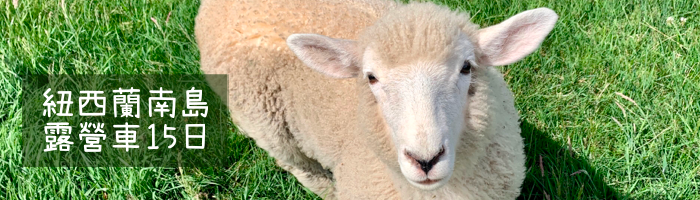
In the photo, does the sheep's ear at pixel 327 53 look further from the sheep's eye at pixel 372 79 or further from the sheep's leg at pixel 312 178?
the sheep's leg at pixel 312 178

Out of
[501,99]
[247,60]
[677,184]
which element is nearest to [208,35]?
[247,60]

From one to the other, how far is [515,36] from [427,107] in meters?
0.58

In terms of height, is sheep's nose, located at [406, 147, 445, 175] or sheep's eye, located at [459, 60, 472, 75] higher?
sheep's eye, located at [459, 60, 472, 75]

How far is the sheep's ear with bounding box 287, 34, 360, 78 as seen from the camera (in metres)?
2.54

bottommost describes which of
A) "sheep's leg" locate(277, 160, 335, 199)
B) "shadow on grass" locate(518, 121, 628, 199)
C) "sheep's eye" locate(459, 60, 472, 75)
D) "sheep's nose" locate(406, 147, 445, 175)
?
"sheep's leg" locate(277, 160, 335, 199)

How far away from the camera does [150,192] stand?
3877 mm

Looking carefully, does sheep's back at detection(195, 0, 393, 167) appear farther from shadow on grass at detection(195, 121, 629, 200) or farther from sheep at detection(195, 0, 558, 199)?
shadow on grass at detection(195, 121, 629, 200)

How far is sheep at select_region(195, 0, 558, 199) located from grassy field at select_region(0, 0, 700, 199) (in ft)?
1.99

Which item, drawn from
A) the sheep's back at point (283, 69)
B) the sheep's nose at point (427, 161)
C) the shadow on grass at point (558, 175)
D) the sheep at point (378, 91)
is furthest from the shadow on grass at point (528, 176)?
the sheep's nose at point (427, 161)

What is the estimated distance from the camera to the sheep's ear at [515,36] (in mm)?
2410

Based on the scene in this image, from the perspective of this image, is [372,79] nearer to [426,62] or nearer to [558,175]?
[426,62]

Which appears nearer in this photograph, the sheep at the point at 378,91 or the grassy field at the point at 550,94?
the sheep at the point at 378,91

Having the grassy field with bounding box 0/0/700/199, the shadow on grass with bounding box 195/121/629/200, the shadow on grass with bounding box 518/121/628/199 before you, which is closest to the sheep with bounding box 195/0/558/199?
the shadow on grass with bounding box 195/121/629/200

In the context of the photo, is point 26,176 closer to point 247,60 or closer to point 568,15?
point 247,60
